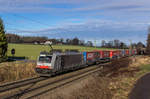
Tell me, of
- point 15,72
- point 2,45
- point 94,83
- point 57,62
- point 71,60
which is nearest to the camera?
point 94,83

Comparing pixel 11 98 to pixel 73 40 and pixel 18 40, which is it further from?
pixel 73 40

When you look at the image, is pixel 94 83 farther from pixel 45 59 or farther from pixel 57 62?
pixel 45 59

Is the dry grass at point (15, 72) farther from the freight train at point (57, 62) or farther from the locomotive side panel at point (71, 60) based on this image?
the locomotive side panel at point (71, 60)

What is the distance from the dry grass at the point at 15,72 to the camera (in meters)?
21.6

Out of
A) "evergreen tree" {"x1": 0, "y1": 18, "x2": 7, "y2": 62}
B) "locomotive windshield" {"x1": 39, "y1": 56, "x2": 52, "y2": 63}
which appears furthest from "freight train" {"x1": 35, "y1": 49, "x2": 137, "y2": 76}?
"evergreen tree" {"x1": 0, "y1": 18, "x2": 7, "y2": 62}

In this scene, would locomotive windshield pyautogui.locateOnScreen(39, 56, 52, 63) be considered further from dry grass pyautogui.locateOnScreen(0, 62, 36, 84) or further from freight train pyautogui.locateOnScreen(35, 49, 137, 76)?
dry grass pyautogui.locateOnScreen(0, 62, 36, 84)

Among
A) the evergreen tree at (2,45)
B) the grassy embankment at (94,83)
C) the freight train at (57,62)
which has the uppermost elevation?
the evergreen tree at (2,45)

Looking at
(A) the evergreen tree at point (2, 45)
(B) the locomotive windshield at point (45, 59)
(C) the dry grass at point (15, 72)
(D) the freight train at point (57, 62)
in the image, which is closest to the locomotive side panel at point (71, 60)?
(D) the freight train at point (57, 62)

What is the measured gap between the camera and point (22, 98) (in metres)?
13.9

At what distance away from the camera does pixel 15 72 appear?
22953mm

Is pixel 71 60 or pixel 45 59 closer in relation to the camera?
pixel 45 59

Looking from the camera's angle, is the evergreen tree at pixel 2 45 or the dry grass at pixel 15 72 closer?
the dry grass at pixel 15 72

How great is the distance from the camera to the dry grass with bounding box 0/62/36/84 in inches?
849

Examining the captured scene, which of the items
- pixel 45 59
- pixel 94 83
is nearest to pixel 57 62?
pixel 45 59
